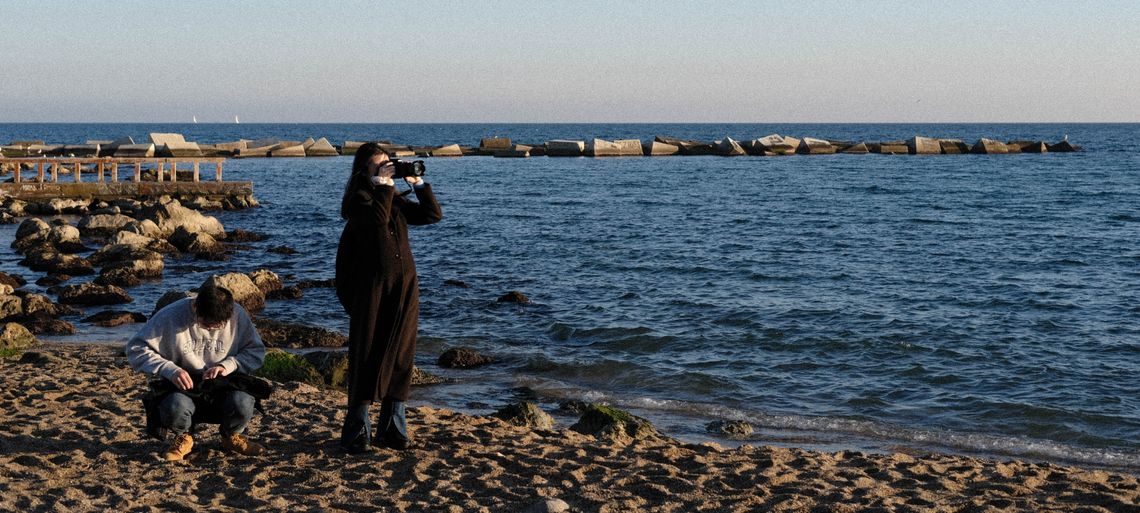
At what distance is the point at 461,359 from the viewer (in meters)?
13.6

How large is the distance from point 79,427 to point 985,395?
29.7ft

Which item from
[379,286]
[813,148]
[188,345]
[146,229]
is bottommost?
[146,229]

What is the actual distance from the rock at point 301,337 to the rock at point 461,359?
1.55 metres

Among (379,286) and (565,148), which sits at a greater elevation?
(565,148)

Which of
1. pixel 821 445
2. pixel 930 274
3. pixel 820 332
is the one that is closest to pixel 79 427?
pixel 821 445

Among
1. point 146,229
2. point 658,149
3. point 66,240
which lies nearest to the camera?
point 66,240

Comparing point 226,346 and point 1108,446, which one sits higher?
point 226,346

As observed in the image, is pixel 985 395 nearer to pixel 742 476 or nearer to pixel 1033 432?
pixel 1033 432

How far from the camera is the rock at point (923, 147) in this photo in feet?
278

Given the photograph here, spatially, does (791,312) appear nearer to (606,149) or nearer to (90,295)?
(90,295)

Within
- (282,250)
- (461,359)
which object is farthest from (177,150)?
(461,359)

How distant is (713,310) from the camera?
57.2 feet

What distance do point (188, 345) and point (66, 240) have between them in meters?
19.5

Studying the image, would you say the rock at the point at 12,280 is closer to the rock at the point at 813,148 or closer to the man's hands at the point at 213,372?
the man's hands at the point at 213,372
